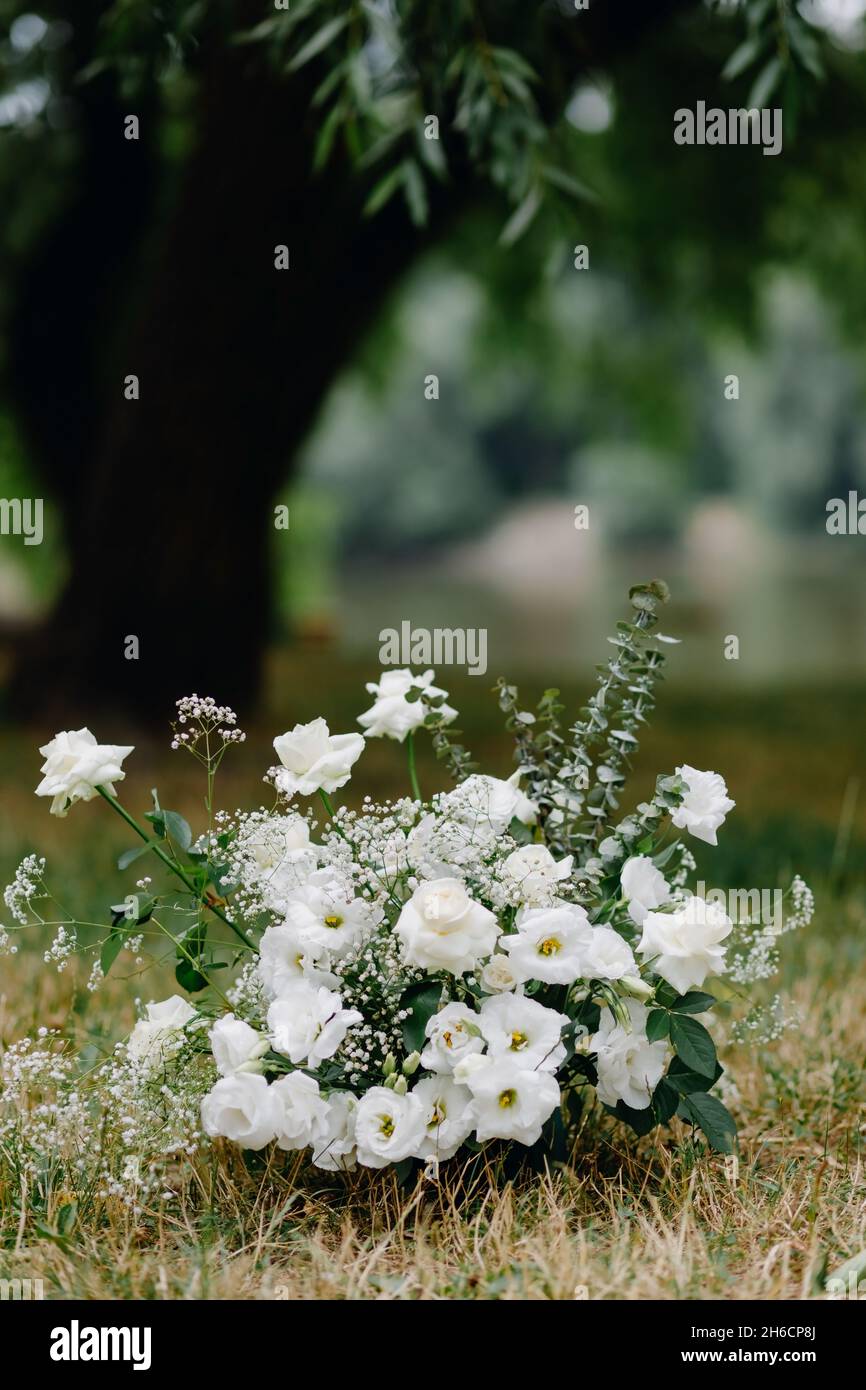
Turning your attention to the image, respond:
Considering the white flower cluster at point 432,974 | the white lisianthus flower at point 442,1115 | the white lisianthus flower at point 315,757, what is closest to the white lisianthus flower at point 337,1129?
the white flower cluster at point 432,974

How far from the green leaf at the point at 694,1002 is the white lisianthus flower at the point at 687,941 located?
23mm

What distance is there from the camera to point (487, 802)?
2188mm

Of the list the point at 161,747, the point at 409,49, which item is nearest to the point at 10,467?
the point at 161,747

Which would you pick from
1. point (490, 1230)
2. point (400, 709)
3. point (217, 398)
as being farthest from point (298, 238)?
point (490, 1230)

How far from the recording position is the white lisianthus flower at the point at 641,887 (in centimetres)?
207

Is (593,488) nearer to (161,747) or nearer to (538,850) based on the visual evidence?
(161,747)

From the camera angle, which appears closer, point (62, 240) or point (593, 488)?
point (62, 240)

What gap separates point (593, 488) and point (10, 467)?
1151 inches

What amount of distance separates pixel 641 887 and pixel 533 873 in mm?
179

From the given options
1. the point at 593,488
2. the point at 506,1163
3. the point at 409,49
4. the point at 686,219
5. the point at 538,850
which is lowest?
the point at 506,1163

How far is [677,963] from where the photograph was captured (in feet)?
6.48

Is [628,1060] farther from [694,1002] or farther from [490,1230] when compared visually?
[490,1230]

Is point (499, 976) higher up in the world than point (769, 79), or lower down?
lower down

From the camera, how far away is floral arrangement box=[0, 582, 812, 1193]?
1.92 m
